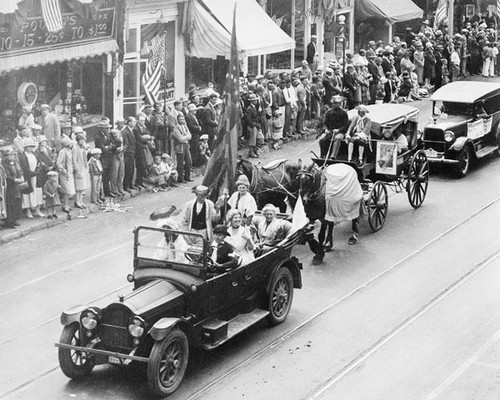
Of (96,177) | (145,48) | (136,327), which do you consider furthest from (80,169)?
(136,327)

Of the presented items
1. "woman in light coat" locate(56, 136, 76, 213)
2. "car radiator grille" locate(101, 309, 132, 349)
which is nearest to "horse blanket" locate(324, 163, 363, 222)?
"woman in light coat" locate(56, 136, 76, 213)

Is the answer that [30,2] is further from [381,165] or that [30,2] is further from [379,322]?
[379,322]

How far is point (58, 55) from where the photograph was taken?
79.8 feet

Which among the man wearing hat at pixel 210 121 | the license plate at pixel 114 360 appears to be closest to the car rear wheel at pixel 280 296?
the license plate at pixel 114 360

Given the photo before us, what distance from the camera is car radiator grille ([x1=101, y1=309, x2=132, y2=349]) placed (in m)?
12.7

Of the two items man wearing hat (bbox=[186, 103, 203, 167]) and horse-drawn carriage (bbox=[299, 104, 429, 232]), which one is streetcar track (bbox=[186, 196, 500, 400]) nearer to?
horse-drawn carriage (bbox=[299, 104, 429, 232])

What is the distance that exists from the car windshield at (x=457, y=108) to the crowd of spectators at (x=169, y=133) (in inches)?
102

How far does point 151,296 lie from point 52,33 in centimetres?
1264

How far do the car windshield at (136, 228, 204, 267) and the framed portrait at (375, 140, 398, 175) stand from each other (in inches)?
295

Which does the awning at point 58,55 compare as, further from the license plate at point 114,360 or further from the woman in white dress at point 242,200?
the license plate at point 114,360

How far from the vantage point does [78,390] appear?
12.8m

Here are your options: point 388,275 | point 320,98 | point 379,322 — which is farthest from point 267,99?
point 379,322

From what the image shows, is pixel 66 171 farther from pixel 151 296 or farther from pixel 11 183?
pixel 151 296

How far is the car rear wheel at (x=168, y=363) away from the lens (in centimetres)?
1234
